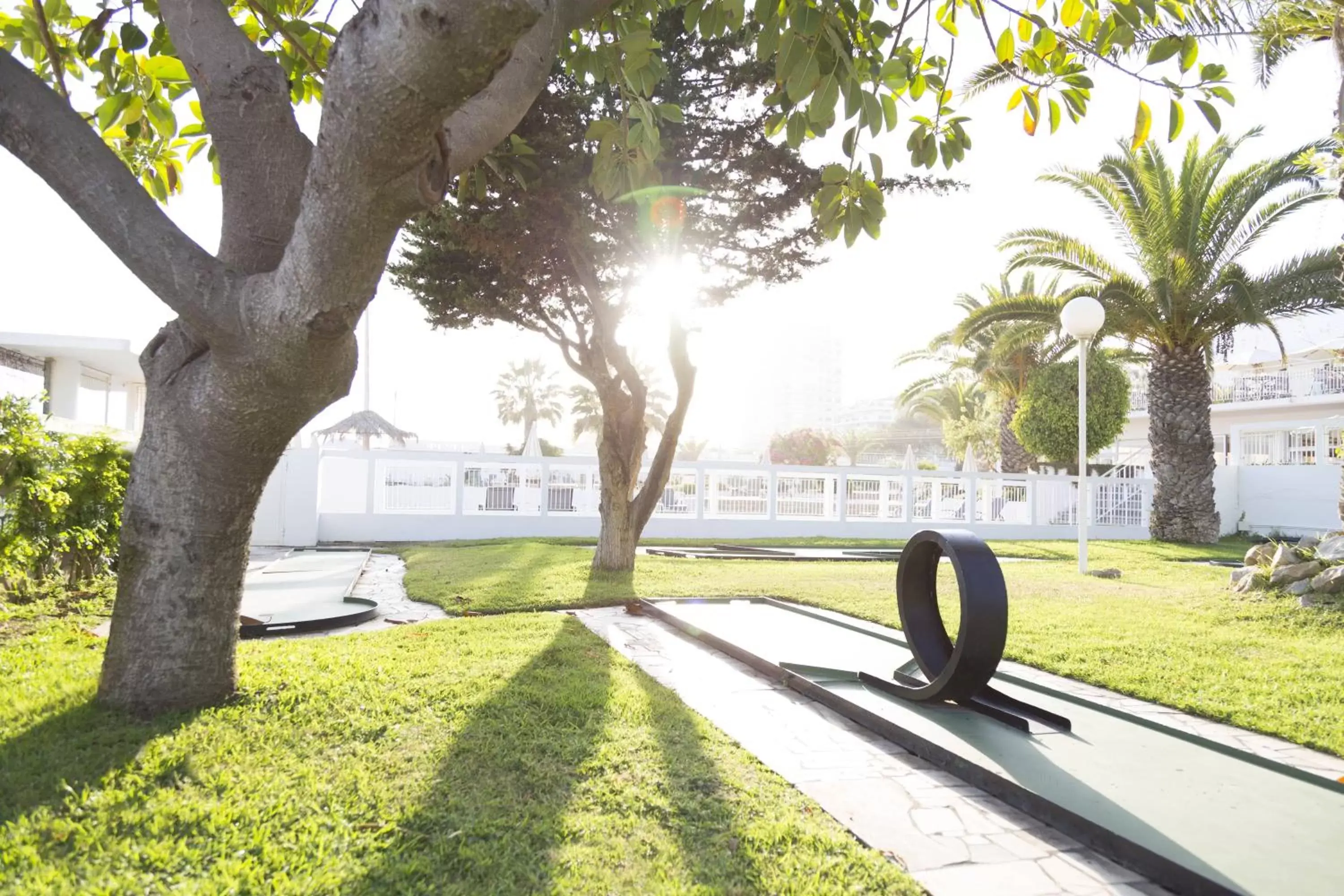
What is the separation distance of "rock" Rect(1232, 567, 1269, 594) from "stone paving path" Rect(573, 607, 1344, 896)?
4350mm

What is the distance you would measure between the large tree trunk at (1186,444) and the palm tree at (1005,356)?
11.2 ft

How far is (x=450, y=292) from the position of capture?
949 cm

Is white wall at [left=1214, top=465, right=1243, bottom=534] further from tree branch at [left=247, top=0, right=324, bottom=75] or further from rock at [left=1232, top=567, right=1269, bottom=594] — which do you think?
tree branch at [left=247, top=0, right=324, bottom=75]

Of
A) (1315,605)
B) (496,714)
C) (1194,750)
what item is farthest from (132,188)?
(1315,605)

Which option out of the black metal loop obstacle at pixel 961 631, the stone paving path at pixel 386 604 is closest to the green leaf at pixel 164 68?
the stone paving path at pixel 386 604

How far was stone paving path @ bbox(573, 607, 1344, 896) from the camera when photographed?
2.51 meters

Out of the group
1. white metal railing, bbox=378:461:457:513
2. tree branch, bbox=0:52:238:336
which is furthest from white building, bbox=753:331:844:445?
tree branch, bbox=0:52:238:336

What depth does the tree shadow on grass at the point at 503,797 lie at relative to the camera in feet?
7.67

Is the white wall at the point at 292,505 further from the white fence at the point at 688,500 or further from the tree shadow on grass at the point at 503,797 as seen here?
the tree shadow on grass at the point at 503,797

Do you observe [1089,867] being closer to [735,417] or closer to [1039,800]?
[1039,800]

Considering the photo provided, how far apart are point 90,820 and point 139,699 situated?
3.47ft

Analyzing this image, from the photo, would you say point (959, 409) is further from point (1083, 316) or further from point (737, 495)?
point (1083, 316)

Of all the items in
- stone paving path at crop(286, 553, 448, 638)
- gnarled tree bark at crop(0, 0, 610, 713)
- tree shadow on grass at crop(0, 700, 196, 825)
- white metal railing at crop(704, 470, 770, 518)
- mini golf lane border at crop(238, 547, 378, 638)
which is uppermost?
gnarled tree bark at crop(0, 0, 610, 713)

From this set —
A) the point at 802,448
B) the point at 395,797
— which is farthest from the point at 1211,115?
the point at 802,448
